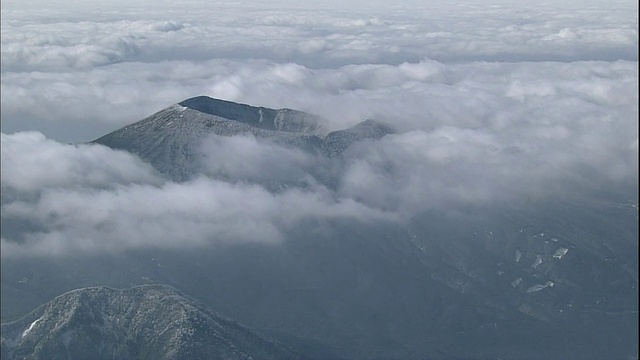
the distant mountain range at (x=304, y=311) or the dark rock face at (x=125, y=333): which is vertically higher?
the dark rock face at (x=125, y=333)

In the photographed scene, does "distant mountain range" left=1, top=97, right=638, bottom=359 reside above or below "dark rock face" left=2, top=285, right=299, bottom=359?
below

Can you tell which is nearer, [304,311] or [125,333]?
[125,333]

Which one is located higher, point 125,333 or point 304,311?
point 125,333

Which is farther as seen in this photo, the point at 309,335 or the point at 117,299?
the point at 309,335

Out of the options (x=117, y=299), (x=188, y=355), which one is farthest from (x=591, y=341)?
(x=117, y=299)

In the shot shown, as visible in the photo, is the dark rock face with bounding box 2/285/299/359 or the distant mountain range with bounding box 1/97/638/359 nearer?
the dark rock face with bounding box 2/285/299/359

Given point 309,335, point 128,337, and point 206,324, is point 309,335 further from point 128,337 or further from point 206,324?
point 128,337

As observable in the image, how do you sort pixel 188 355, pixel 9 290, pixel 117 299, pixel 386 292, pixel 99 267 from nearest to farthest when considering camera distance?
1. pixel 188 355
2. pixel 117 299
3. pixel 9 290
4. pixel 99 267
5. pixel 386 292

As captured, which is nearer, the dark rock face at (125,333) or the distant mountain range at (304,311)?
the dark rock face at (125,333)
